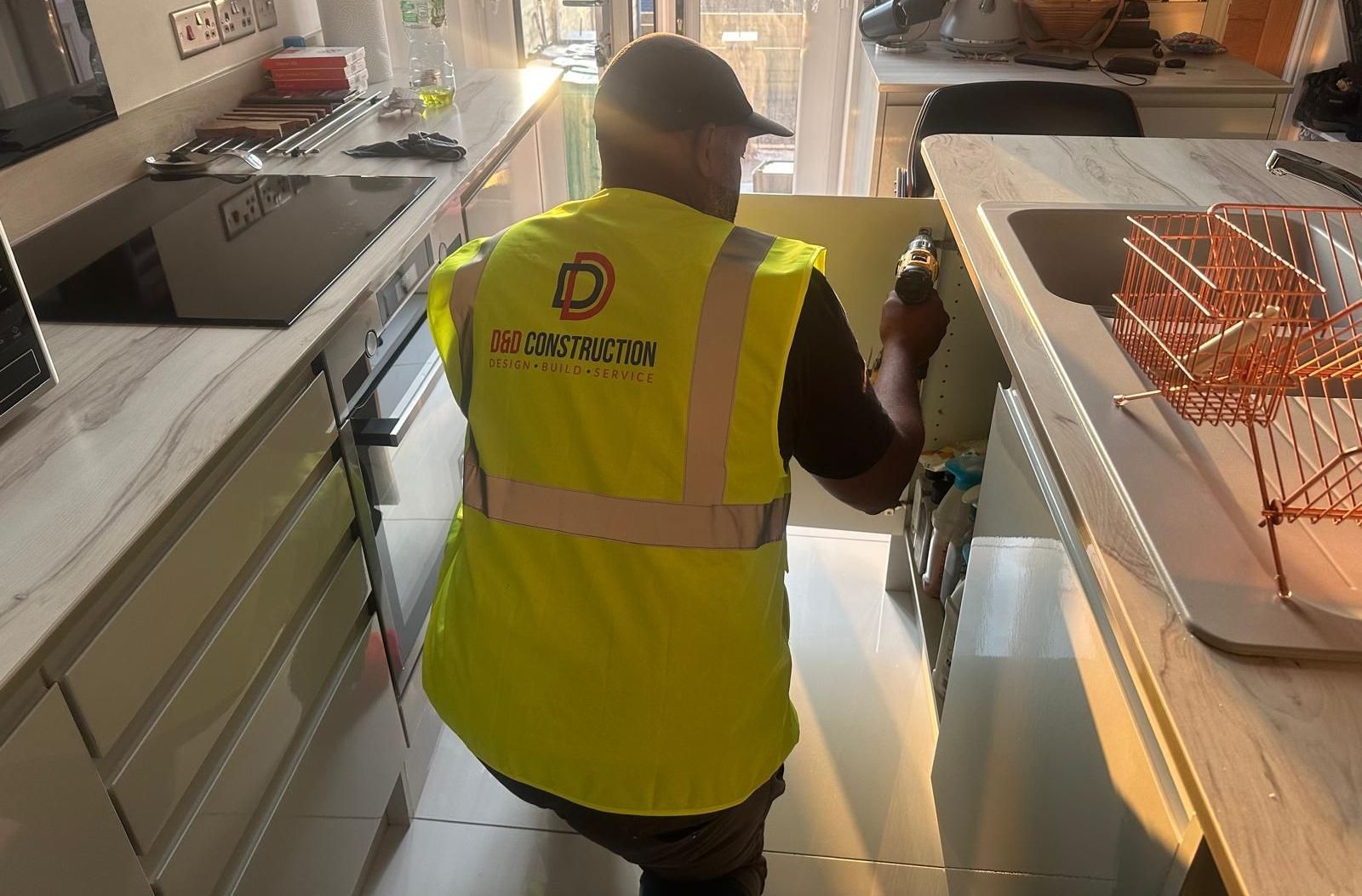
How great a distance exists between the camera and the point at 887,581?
214cm

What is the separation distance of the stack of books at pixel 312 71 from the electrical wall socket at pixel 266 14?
3.2 inches

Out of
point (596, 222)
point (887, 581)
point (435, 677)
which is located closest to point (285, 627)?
point (435, 677)

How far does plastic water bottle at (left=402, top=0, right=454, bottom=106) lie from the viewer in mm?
2152

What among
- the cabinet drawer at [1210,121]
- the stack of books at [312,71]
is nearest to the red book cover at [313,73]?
the stack of books at [312,71]

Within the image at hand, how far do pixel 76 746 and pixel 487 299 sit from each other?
0.53 meters

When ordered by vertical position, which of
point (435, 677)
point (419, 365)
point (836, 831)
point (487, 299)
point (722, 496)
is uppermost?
point (487, 299)

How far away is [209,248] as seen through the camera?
1.42m

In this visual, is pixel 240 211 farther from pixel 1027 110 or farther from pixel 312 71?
pixel 1027 110

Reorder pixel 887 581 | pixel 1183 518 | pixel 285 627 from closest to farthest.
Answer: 1. pixel 1183 518
2. pixel 285 627
3. pixel 887 581

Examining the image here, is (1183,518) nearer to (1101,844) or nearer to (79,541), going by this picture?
(1101,844)

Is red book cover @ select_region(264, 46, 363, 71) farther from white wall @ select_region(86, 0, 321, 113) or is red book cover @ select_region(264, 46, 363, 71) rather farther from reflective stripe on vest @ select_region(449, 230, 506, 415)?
reflective stripe on vest @ select_region(449, 230, 506, 415)

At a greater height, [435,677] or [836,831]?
[435,677]

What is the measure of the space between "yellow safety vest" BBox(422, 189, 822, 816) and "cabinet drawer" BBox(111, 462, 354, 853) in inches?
9.0

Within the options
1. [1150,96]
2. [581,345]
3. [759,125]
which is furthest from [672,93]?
[1150,96]
